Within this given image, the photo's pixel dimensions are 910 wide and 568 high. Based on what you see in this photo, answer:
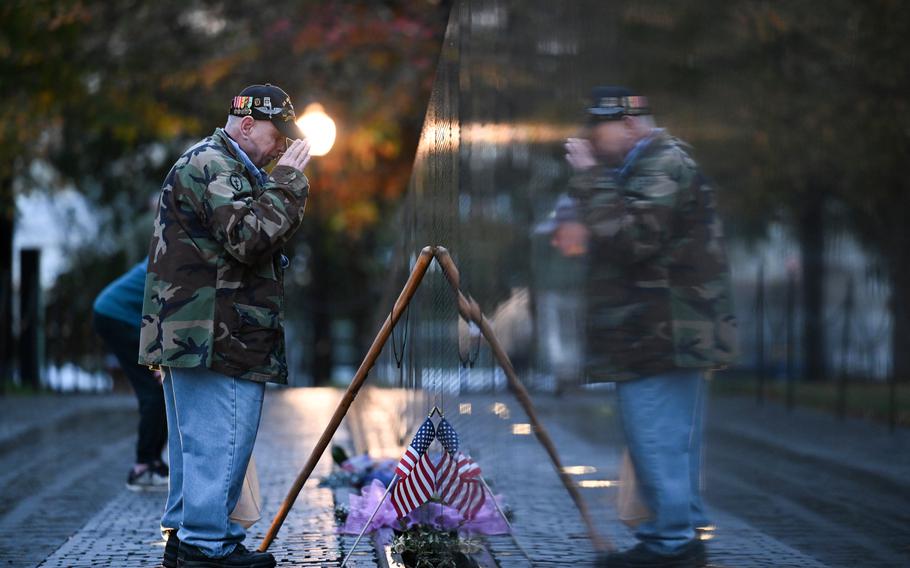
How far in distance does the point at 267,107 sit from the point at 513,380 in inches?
55.5

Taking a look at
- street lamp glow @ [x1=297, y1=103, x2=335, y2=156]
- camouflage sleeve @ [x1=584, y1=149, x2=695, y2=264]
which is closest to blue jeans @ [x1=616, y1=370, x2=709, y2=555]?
camouflage sleeve @ [x1=584, y1=149, x2=695, y2=264]

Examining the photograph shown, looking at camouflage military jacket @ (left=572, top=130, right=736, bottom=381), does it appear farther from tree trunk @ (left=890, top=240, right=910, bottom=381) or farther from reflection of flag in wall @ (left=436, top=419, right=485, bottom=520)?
tree trunk @ (left=890, top=240, right=910, bottom=381)

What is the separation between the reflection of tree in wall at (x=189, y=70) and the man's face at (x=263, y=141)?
1124 cm

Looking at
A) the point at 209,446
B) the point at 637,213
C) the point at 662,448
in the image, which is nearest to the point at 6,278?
the point at 209,446

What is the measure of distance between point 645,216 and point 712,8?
2.41 meters

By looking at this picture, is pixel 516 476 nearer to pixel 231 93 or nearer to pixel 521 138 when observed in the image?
pixel 521 138

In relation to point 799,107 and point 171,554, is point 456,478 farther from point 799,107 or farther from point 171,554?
Answer: point 799,107

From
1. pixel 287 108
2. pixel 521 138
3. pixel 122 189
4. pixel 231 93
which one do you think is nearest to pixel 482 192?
pixel 521 138

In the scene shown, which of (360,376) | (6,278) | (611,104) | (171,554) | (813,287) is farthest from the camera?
(6,278)

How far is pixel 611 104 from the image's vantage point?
498 cm

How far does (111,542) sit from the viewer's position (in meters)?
6.72

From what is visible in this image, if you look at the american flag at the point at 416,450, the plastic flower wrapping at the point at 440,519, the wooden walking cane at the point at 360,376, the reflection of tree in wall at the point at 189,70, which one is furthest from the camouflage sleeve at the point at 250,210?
the reflection of tree in wall at the point at 189,70

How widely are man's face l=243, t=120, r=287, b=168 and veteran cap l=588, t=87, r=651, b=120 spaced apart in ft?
4.23

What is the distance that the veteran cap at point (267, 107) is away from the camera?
5.60m
